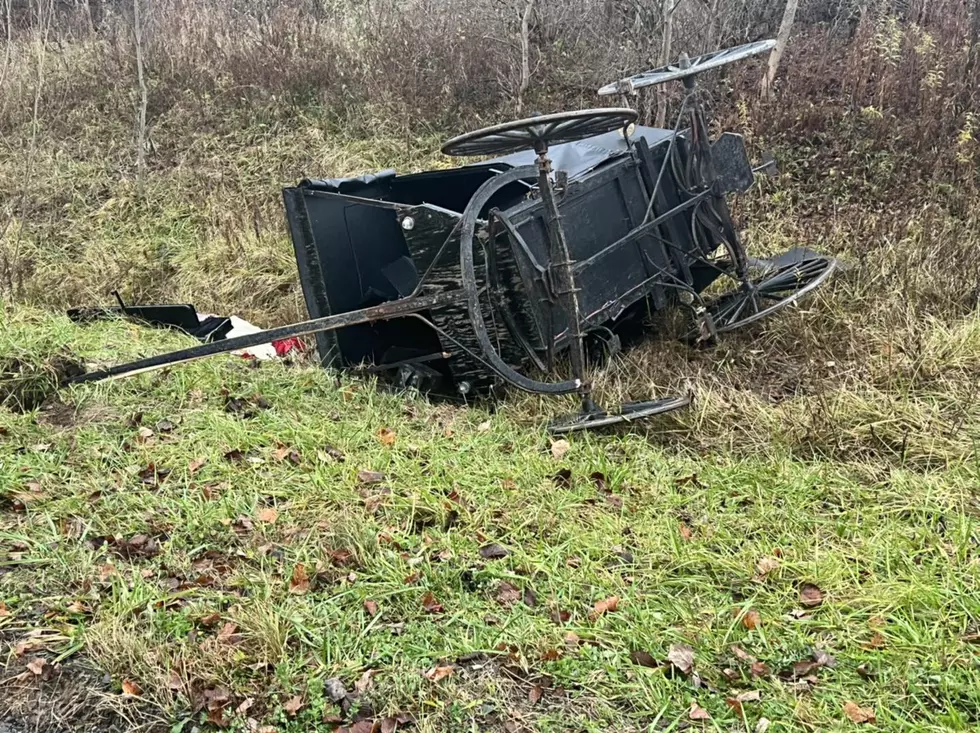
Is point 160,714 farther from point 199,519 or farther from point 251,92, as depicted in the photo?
point 251,92

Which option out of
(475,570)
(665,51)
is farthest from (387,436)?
(665,51)

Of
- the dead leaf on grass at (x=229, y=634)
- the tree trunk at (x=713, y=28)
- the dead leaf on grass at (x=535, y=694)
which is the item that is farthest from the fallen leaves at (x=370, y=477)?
the tree trunk at (x=713, y=28)

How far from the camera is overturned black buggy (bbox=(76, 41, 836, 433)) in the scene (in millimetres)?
4391

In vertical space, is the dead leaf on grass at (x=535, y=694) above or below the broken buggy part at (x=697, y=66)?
below

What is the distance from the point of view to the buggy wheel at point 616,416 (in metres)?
4.41

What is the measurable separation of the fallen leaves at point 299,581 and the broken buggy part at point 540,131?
198 centimetres

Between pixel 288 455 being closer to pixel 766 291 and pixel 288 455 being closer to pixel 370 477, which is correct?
pixel 370 477

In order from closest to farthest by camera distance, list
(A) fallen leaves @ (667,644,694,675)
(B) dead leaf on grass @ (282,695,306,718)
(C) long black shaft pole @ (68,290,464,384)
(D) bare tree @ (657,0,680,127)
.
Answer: (B) dead leaf on grass @ (282,695,306,718) < (A) fallen leaves @ (667,644,694,675) < (C) long black shaft pole @ (68,290,464,384) < (D) bare tree @ (657,0,680,127)

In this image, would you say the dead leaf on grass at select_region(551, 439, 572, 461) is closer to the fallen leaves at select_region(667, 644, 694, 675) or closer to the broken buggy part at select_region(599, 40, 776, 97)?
the fallen leaves at select_region(667, 644, 694, 675)

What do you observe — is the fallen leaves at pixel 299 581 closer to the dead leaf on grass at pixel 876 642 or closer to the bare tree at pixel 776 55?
the dead leaf on grass at pixel 876 642

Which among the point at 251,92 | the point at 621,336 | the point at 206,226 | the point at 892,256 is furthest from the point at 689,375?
the point at 251,92

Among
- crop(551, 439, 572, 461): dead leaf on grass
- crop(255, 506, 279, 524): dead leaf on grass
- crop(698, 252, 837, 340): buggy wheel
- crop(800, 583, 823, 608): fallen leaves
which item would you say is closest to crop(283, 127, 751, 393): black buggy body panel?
crop(698, 252, 837, 340): buggy wheel

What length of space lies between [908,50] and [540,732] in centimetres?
889

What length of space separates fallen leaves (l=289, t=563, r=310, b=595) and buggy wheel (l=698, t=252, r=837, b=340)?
3.05 meters
